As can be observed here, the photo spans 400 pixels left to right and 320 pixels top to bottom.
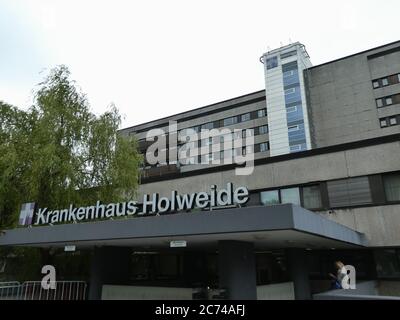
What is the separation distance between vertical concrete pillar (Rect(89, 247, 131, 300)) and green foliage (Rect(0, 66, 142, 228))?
369 centimetres

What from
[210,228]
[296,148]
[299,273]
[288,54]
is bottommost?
[299,273]

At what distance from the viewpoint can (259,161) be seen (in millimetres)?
20141

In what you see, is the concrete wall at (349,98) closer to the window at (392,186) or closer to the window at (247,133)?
the window at (247,133)

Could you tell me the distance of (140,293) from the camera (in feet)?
47.3

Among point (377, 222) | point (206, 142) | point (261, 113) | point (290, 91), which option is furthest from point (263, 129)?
point (377, 222)

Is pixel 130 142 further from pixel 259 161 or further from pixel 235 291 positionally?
pixel 235 291

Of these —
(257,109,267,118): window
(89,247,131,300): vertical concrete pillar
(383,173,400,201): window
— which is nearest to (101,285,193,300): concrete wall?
(89,247,131,300): vertical concrete pillar

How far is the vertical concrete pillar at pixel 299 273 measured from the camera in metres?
15.2

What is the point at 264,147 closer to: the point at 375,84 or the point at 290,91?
the point at 290,91

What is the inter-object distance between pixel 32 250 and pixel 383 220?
16813 millimetres

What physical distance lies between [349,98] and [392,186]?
35401 mm

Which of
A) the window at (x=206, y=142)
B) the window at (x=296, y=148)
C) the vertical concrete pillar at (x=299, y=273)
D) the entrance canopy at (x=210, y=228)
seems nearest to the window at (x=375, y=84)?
the window at (x=296, y=148)

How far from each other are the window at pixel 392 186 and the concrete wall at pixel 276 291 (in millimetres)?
5985
